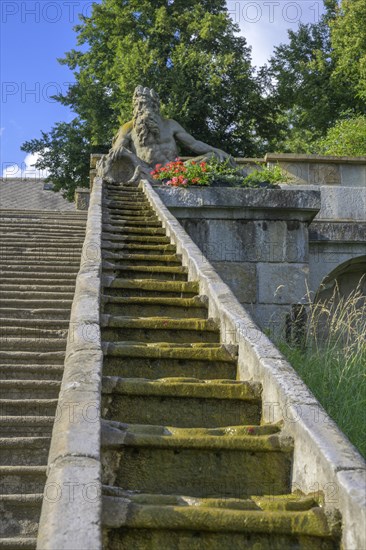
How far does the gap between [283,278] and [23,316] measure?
142 inches

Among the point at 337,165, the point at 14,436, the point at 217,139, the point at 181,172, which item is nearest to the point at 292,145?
the point at 217,139

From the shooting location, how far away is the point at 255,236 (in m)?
9.76

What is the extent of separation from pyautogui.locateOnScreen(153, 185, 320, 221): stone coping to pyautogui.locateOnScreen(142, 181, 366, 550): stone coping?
4.02 metres

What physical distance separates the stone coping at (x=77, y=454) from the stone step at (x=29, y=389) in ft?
2.96

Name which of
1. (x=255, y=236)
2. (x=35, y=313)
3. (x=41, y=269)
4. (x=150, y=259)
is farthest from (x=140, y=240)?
(x=255, y=236)

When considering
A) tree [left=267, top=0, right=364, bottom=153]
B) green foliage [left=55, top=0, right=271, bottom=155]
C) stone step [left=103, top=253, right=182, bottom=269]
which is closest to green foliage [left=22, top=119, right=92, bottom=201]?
green foliage [left=55, top=0, right=271, bottom=155]

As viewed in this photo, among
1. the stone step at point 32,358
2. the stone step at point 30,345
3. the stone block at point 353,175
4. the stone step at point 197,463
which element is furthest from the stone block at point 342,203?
the stone step at point 197,463

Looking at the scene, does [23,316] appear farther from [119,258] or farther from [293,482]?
[293,482]

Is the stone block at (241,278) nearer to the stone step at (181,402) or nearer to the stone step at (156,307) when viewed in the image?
the stone step at (156,307)

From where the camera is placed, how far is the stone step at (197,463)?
3635 millimetres

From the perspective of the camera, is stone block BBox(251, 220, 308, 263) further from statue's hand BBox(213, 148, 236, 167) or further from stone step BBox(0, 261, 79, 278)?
stone step BBox(0, 261, 79, 278)

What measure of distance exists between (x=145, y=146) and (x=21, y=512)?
7.97m

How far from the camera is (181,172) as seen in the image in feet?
33.9

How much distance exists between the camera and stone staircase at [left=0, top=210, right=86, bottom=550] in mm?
4430
